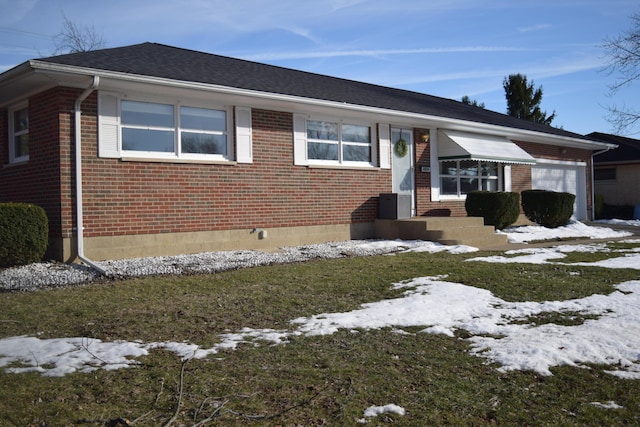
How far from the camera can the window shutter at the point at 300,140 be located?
13.4 m

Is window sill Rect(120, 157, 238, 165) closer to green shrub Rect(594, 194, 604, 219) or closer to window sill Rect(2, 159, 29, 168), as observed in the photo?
window sill Rect(2, 159, 29, 168)

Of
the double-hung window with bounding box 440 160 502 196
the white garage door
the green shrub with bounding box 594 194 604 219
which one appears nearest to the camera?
the double-hung window with bounding box 440 160 502 196

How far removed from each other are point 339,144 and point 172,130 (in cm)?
456

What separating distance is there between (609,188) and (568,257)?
18.2 m

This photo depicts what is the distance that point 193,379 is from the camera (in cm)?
423

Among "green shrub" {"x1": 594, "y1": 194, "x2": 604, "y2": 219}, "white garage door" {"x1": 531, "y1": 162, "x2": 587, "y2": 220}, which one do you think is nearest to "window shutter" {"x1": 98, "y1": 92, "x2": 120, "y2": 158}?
"white garage door" {"x1": 531, "y1": 162, "x2": 587, "y2": 220}

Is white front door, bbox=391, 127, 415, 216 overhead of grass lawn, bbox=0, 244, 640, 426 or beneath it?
overhead

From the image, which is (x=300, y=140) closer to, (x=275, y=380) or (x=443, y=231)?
(x=443, y=231)

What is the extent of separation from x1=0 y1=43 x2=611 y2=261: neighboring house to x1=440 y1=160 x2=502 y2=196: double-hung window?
37 cm

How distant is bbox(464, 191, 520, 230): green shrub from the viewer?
52.5 feet

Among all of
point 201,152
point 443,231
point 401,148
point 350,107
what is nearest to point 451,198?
point 401,148

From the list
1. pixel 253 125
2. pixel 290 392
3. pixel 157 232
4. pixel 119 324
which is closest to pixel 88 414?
pixel 290 392

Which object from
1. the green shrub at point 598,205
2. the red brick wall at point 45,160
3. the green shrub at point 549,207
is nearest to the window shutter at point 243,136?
the red brick wall at point 45,160

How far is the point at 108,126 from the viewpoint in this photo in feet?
34.5
